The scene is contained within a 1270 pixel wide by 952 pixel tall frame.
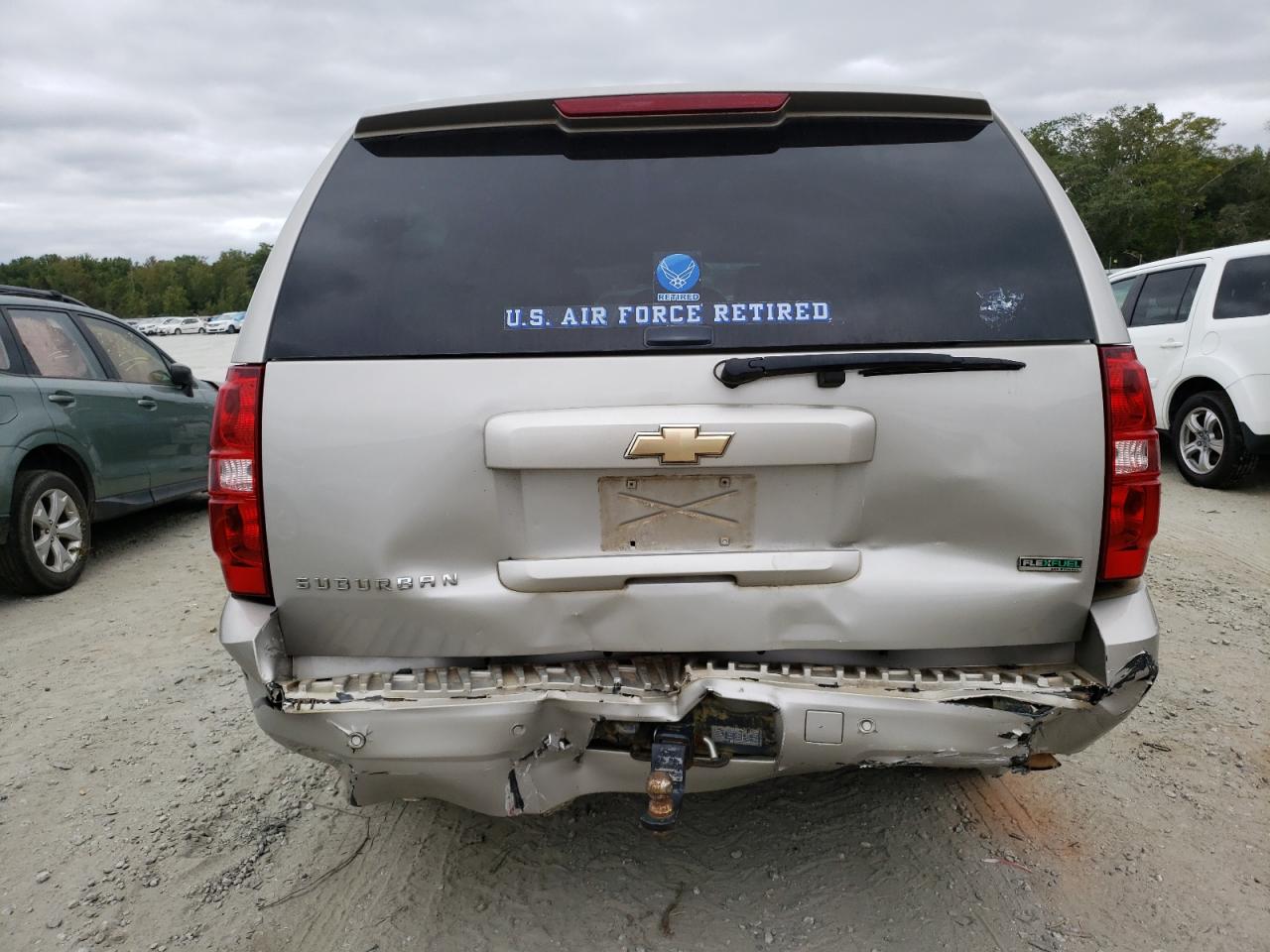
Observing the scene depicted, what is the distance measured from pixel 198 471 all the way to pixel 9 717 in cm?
358

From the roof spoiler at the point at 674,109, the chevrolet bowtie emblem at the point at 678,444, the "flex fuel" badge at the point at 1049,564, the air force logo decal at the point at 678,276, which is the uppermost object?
the roof spoiler at the point at 674,109

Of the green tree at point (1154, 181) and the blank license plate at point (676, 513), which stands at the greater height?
the green tree at point (1154, 181)

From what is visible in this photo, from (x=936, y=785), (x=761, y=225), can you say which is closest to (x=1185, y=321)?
(x=936, y=785)

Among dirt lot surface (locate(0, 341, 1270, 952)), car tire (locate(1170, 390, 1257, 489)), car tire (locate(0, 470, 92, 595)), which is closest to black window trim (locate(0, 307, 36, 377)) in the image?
car tire (locate(0, 470, 92, 595))

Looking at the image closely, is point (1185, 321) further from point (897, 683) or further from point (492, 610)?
point (492, 610)

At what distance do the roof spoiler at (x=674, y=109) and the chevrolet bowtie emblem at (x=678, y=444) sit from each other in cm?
86

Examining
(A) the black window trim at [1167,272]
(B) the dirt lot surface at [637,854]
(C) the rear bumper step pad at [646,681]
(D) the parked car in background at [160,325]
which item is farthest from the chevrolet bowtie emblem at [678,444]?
(D) the parked car in background at [160,325]

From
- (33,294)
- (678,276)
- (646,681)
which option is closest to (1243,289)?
(678,276)

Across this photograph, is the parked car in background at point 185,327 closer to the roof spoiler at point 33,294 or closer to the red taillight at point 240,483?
the roof spoiler at point 33,294

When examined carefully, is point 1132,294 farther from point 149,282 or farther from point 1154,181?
point 149,282

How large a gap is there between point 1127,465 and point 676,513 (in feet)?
3.54

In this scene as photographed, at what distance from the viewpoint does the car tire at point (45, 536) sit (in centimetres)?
529

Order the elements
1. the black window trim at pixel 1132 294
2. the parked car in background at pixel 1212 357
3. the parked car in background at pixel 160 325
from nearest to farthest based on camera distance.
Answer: the parked car in background at pixel 1212 357, the black window trim at pixel 1132 294, the parked car in background at pixel 160 325

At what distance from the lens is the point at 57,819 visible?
10.1ft
